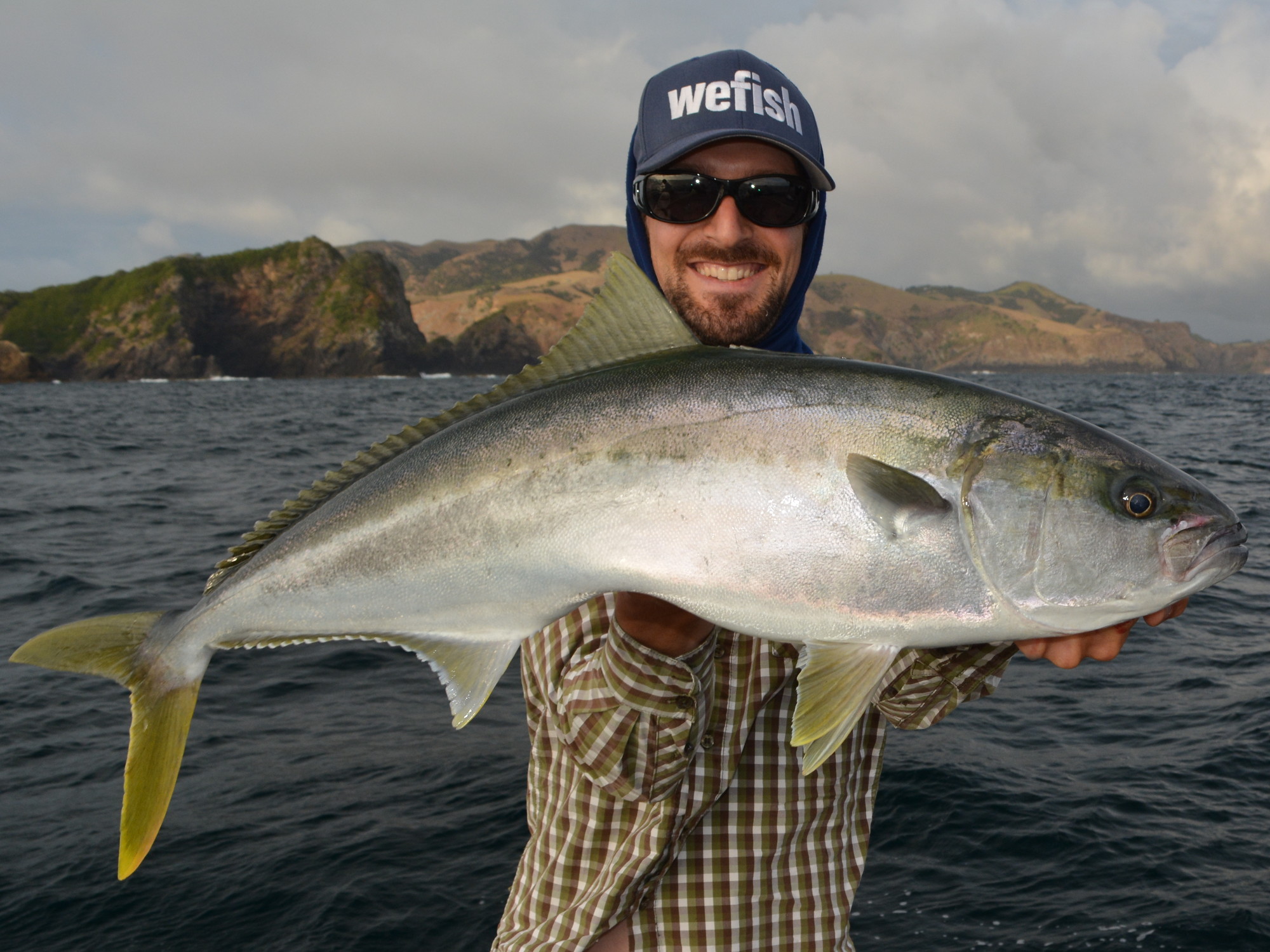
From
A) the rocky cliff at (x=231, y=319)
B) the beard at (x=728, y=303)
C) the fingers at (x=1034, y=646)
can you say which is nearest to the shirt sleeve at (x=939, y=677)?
the fingers at (x=1034, y=646)

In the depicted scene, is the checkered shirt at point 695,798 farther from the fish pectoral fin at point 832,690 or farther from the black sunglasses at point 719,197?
the black sunglasses at point 719,197

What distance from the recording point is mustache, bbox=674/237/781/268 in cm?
345

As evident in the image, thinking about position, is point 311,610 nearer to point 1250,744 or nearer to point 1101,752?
point 1101,752

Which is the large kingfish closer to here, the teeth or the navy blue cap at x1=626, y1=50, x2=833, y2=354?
the teeth

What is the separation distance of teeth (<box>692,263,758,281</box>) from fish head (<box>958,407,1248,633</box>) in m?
1.36

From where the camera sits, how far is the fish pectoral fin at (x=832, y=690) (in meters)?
2.34

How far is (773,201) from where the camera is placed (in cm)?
353

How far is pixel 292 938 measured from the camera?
5316 millimetres

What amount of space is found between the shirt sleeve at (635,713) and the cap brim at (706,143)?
190 cm

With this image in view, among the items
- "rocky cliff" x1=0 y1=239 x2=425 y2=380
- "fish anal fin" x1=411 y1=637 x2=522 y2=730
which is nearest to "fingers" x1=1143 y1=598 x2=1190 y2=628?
"fish anal fin" x1=411 y1=637 x2=522 y2=730

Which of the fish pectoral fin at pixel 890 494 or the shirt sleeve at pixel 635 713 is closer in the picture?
the fish pectoral fin at pixel 890 494

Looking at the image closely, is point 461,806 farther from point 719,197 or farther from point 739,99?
point 739,99

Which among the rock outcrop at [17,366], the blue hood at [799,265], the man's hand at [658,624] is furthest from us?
the rock outcrop at [17,366]

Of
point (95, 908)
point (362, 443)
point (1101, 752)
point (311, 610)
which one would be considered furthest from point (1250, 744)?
point (362, 443)
